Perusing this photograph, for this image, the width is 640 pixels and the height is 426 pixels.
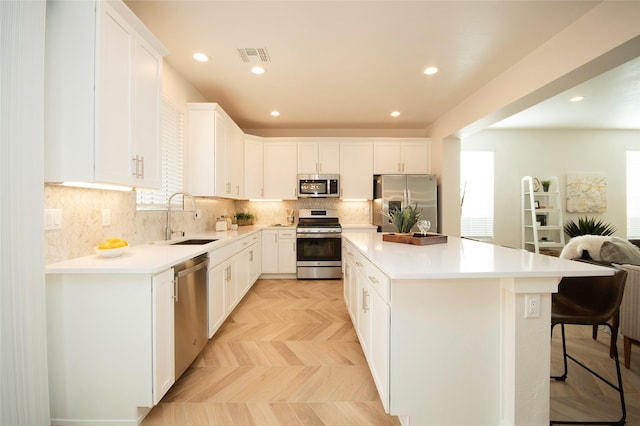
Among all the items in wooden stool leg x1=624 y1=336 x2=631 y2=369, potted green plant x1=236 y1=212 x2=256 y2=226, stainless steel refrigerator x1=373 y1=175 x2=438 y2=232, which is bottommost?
wooden stool leg x1=624 y1=336 x2=631 y2=369

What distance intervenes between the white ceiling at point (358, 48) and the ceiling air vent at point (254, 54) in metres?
0.05

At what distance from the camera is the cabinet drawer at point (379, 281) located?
4.92 feet

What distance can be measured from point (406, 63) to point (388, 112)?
4.97 feet

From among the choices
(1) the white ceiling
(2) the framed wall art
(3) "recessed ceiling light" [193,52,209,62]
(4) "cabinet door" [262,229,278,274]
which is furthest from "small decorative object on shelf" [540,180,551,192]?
(3) "recessed ceiling light" [193,52,209,62]

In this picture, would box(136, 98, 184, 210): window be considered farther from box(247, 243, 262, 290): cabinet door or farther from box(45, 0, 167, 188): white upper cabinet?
box(247, 243, 262, 290): cabinet door

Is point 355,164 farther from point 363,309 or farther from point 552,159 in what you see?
point 552,159

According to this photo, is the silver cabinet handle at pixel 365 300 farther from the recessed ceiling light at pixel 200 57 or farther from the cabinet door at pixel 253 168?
the cabinet door at pixel 253 168

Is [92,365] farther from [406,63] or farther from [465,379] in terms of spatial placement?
[406,63]

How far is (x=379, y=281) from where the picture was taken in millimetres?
1650

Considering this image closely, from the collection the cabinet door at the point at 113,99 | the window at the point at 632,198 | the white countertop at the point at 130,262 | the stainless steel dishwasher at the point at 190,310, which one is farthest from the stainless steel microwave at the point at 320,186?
the window at the point at 632,198

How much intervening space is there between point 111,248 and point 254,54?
2132 millimetres

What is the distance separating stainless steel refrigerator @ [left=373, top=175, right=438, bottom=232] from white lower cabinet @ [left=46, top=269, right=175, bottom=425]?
3.73 meters

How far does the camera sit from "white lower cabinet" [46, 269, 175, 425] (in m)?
1.54

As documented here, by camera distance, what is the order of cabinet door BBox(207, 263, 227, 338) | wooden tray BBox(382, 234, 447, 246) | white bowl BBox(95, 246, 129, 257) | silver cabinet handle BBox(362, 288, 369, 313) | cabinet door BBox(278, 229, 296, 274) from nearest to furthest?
white bowl BBox(95, 246, 129, 257), silver cabinet handle BBox(362, 288, 369, 313), wooden tray BBox(382, 234, 447, 246), cabinet door BBox(207, 263, 227, 338), cabinet door BBox(278, 229, 296, 274)
